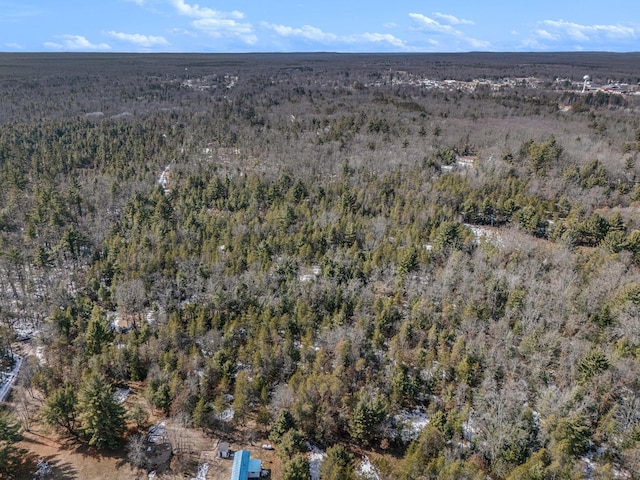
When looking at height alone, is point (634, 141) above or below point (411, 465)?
above

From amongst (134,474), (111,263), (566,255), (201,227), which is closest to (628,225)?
(566,255)

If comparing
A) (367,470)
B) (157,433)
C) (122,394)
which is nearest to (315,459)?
(367,470)

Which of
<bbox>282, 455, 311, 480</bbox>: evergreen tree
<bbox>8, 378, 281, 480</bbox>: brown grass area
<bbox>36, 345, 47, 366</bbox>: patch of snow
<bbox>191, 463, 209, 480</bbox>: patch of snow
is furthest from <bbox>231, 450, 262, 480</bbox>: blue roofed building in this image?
<bbox>36, 345, 47, 366</bbox>: patch of snow

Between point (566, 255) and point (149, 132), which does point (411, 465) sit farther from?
point (149, 132)

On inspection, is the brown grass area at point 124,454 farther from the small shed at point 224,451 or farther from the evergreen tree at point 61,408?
the evergreen tree at point 61,408

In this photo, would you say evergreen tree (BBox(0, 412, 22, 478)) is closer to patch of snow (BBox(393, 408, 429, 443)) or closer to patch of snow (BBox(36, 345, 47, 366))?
patch of snow (BBox(36, 345, 47, 366))
